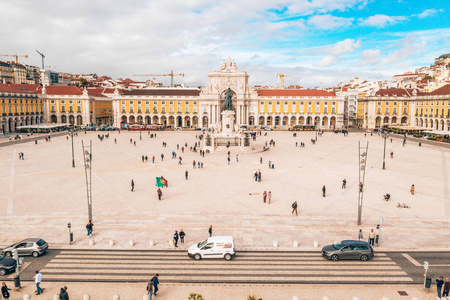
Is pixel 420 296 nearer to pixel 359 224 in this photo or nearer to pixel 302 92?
pixel 359 224

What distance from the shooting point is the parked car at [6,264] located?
14.9 m

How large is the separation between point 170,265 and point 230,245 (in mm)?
2959

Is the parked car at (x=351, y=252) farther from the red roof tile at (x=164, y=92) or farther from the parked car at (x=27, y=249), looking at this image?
the red roof tile at (x=164, y=92)

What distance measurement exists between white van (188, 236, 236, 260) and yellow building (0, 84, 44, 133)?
76.6m

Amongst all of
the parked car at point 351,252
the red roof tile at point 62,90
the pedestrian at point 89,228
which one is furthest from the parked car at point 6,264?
the red roof tile at point 62,90

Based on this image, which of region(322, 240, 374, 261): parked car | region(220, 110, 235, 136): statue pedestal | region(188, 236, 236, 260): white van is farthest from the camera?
region(220, 110, 235, 136): statue pedestal

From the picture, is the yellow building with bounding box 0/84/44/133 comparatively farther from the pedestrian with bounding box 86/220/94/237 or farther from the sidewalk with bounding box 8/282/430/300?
the sidewalk with bounding box 8/282/430/300

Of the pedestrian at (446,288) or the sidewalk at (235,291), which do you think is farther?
the sidewalk at (235,291)

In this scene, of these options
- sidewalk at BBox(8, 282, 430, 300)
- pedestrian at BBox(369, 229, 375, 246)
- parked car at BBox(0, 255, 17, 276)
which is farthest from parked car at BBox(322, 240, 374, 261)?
parked car at BBox(0, 255, 17, 276)

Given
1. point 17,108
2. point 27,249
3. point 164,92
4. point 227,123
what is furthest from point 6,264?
point 164,92

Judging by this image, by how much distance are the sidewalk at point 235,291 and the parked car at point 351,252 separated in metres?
2.26

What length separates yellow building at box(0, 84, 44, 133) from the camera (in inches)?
3066

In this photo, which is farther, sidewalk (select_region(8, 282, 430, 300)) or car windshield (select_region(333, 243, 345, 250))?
car windshield (select_region(333, 243, 345, 250))

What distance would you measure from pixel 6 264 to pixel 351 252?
1572 centimetres
